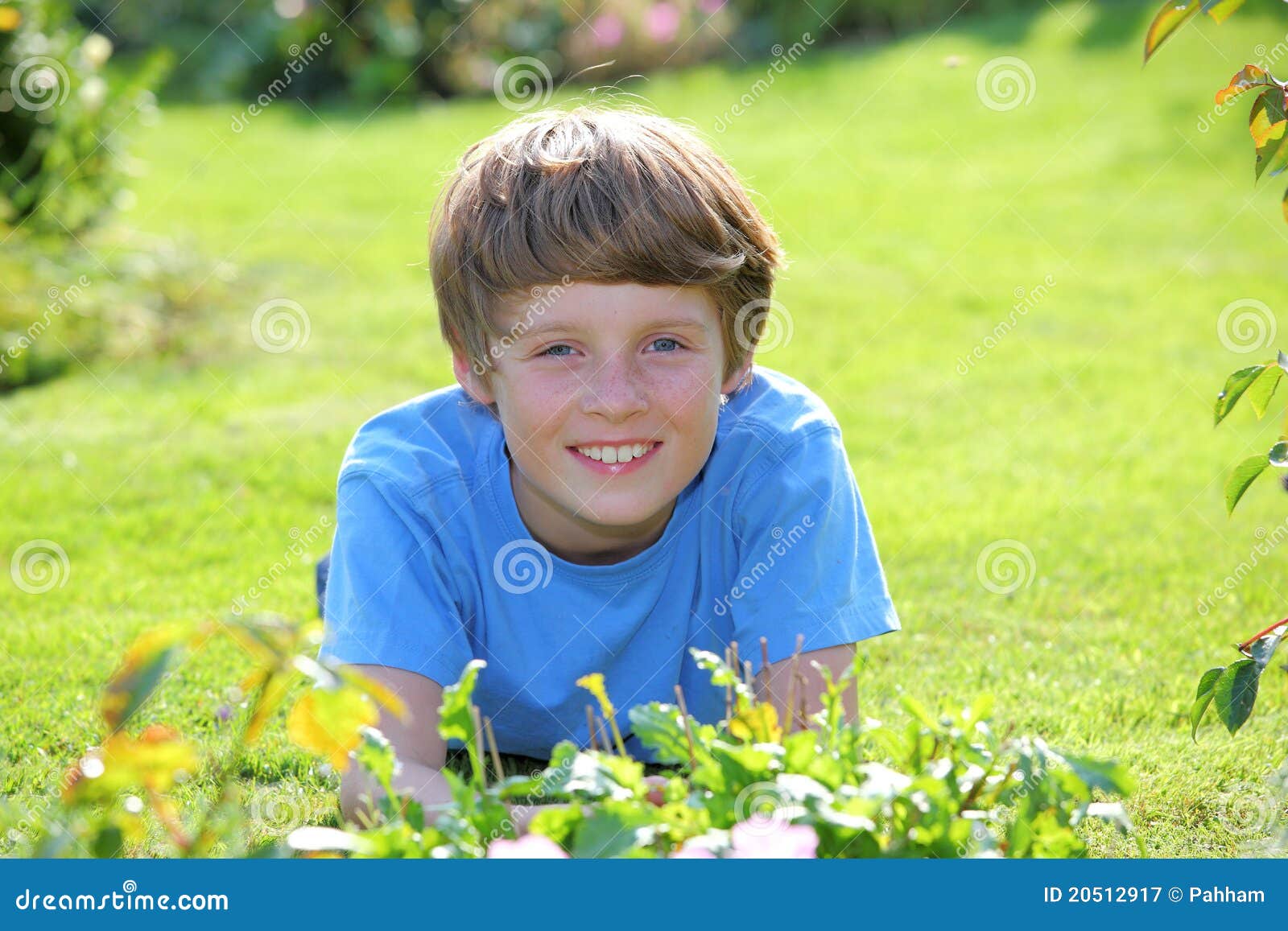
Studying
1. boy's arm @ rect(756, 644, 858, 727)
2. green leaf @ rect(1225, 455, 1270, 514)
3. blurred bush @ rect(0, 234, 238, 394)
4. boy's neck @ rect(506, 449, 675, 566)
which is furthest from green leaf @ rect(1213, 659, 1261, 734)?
blurred bush @ rect(0, 234, 238, 394)

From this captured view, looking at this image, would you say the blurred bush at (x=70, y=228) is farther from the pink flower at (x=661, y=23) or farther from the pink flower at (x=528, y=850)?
the pink flower at (x=661, y=23)

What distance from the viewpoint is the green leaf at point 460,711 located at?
1.60 meters

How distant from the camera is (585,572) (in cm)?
280

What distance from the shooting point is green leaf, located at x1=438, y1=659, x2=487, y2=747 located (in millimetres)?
1604

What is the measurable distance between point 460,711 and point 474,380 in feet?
4.17

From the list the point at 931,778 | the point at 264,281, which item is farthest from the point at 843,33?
the point at 931,778

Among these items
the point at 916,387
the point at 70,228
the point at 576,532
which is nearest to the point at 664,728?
the point at 576,532

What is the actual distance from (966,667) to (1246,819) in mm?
849

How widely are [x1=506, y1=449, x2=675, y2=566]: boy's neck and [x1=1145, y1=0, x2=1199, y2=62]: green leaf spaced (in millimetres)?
1315

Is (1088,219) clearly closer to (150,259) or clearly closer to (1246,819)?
(150,259)

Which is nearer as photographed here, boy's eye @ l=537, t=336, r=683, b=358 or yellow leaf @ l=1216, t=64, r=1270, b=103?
yellow leaf @ l=1216, t=64, r=1270, b=103

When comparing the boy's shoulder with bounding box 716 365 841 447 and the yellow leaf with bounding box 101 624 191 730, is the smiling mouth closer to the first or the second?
the boy's shoulder with bounding box 716 365 841 447
